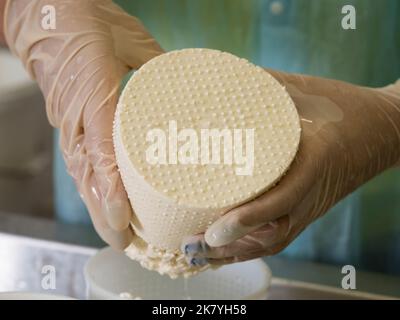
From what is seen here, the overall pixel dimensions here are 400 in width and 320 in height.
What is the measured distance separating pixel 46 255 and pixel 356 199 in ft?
1.89

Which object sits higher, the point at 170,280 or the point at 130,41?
the point at 130,41

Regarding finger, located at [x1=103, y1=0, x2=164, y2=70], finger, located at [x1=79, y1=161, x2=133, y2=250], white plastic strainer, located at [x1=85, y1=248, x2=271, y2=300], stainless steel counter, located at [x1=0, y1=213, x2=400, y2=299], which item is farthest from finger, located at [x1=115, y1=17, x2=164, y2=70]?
stainless steel counter, located at [x1=0, y1=213, x2=400, y2=299]

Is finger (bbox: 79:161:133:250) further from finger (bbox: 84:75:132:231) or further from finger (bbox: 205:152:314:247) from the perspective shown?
finger (bbox: 205:152:314:247)

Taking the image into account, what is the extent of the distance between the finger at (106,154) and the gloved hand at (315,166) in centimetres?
8

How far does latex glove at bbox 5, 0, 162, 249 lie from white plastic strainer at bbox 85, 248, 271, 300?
0.15 metres

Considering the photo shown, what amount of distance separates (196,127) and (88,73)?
0.21m

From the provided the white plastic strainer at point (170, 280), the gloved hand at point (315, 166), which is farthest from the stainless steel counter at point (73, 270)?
the gloved hand at point (315, 166)

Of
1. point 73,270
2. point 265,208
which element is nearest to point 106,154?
point 265,208

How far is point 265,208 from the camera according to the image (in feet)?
2.22

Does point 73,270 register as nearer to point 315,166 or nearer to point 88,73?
point 88,73

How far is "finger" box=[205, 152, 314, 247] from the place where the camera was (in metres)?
0.66

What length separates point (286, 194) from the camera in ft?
2.27

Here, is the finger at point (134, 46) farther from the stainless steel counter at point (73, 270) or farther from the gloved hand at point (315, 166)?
the stainless steel counter at point (73, 270)
